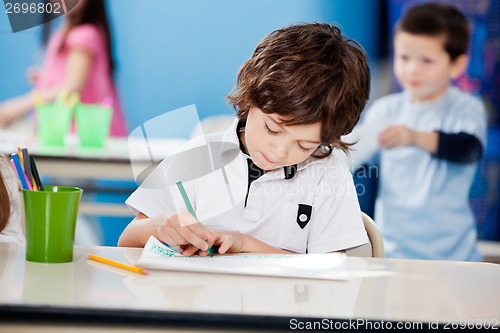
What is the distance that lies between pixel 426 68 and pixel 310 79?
1957 millimetres

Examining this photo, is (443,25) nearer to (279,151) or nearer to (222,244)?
(279,151)

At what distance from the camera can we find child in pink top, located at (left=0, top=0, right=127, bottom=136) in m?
3.70

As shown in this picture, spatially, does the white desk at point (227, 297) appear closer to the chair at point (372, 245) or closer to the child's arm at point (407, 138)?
the chair at point (372, 245)

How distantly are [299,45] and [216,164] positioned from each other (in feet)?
1.06

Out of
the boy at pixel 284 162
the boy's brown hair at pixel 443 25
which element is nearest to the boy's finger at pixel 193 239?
the boy at pixel 284 162

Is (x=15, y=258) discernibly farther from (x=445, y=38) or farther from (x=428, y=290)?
(x=445, y=38)

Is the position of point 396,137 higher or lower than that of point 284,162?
lower

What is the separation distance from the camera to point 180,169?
1620mm

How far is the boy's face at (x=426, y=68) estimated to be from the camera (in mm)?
3268

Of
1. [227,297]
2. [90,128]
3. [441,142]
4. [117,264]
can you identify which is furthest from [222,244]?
[441,142]

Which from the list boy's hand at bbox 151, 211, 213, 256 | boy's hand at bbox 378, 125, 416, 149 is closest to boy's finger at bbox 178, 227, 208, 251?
boy's hand at bbox 151, 211, 213, 256

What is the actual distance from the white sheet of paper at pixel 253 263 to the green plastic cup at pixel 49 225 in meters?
0.13

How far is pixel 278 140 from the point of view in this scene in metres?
1.43

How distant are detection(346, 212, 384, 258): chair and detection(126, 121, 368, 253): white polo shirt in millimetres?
42
